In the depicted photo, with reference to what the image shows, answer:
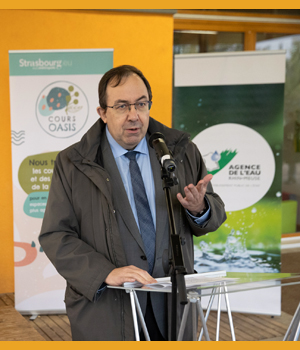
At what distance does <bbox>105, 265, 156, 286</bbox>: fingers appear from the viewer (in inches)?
63.3

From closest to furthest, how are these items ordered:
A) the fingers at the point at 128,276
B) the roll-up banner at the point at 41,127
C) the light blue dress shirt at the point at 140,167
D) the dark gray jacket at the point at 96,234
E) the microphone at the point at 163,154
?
the microphone at the point at 163,154 → the fingers at the point at 128,276 → the dark gray jacket at the point at 96,234 → the light blue dress shirt at the point at 140,167 → the roll-up banner at the point at 41,127

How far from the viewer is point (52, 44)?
473cm

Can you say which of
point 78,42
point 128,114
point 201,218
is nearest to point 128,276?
point 201,218

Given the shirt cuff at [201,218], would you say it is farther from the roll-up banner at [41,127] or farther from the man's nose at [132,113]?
the roll-up banner at [41,127]

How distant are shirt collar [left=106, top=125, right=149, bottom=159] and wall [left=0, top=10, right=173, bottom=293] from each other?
2987 mm

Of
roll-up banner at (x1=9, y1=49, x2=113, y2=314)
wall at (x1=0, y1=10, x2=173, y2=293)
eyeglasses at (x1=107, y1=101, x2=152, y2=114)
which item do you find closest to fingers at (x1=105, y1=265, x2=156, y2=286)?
eyeglasses at (x1=107, y1=101, x2=152, y2=114)

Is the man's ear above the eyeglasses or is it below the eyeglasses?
below

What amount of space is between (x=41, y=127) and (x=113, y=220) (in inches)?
101

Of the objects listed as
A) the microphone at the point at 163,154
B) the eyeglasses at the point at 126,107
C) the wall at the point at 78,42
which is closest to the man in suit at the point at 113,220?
the eyeglasses at the point at 126,107

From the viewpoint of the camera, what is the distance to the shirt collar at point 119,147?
6.66 feet

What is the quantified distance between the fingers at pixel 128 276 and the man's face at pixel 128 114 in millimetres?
583

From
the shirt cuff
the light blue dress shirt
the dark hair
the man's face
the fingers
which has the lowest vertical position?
the fingers

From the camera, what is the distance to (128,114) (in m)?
1.89

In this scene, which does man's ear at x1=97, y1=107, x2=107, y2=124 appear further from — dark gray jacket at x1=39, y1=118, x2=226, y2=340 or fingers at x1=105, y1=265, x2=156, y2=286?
fingers at x1=105, y1=265, x2=156, y2=286
